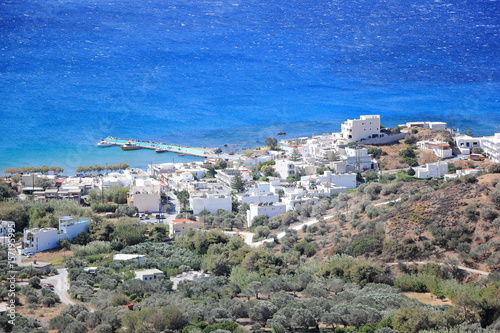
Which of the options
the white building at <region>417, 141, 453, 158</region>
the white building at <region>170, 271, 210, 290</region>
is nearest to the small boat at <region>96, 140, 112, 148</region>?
the white building at <region>417, 141, 453, 158</region>

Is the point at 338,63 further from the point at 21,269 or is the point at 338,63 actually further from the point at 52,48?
the point at 21,269

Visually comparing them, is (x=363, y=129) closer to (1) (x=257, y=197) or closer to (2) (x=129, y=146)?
(1) (x=257, y=197)

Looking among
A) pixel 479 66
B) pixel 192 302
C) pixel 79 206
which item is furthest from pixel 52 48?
pixel 192 302

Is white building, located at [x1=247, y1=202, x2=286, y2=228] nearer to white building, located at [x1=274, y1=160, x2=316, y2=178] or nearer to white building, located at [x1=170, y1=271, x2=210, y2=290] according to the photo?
white building, located at [x1=274, y1=160, x2=316, y2=178]

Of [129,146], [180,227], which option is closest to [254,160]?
[129,146]

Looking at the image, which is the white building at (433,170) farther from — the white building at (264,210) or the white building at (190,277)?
the white building at (190,277)
